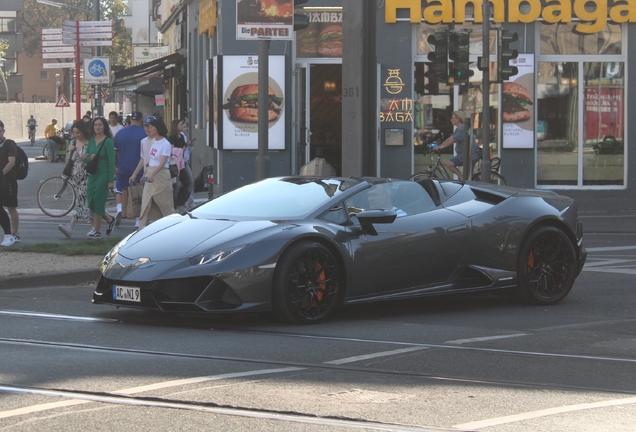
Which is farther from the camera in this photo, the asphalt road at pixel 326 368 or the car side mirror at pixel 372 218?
the car side mirror at pixel 372 218

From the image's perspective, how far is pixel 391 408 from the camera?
5.57m

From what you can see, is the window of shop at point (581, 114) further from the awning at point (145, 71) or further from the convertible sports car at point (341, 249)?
the awning at point (145, 71)

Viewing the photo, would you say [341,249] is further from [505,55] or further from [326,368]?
[505,55]

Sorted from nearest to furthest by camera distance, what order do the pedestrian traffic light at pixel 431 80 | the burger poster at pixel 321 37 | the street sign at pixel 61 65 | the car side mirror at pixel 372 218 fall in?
the car side mirror at pixel 372 218
the pedestrian traffic light at pixel 431 80
the burger poster at pixel 321 37
the street sign at pixel 61 65

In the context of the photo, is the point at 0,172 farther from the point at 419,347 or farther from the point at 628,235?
Result: the point at 628,235

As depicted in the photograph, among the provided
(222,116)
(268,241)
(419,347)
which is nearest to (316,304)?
(268,241)

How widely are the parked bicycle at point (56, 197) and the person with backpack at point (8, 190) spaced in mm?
4935

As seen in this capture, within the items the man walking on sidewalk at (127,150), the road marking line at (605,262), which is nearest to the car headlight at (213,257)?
the road marking line at (605,262)

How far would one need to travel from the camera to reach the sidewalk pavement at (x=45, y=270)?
10.3m

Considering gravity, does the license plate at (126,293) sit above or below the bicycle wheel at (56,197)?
below

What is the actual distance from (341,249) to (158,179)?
5941mm

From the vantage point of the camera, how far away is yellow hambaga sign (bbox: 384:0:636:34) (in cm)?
2300

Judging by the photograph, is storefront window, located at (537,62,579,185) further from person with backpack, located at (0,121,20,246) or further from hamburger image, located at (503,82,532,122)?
person with backpack, located at (0,121,20,246)

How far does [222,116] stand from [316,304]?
15.4 m
